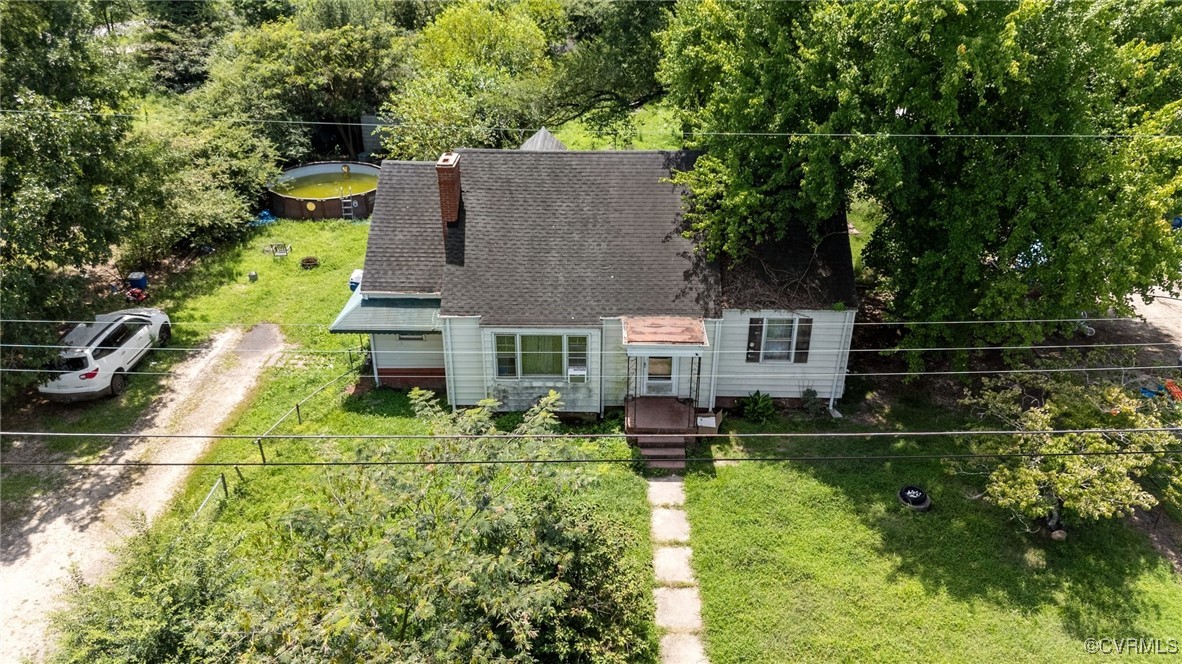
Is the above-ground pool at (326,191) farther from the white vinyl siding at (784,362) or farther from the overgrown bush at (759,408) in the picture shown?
the overgrown bush at (759,408)

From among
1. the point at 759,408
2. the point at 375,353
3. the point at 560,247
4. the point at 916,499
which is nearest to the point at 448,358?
the point at 375,353

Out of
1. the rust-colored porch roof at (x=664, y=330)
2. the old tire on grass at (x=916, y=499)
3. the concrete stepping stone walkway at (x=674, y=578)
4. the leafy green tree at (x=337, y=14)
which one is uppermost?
the leafy green tree at (x=337, y=14)

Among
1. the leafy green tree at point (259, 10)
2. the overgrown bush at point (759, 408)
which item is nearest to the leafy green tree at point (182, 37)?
the leafy green tree at point (259, 10)

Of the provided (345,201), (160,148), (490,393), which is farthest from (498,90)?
(490,393)

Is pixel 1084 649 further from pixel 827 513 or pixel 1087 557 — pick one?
pixel 827 513

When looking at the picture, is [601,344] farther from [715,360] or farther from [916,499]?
[916,499]

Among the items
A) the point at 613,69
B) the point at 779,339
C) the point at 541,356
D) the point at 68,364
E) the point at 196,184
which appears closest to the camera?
the point at 541,356

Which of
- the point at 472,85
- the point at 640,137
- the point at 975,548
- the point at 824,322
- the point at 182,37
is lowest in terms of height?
the point at 975,548
